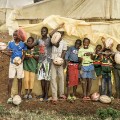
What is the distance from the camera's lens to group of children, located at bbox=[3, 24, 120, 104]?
9875 mm

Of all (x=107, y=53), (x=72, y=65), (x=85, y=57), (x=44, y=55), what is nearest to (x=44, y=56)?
(x=44, y=55)

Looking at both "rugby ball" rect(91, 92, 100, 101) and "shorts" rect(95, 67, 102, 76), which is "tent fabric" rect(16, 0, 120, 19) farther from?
"rugby ball" rect(91, 92, 100, 101)

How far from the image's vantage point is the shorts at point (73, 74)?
9.94 meters

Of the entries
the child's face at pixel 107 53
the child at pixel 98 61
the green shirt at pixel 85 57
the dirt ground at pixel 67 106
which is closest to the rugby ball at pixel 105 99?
the dirt ground at pixel 67 106

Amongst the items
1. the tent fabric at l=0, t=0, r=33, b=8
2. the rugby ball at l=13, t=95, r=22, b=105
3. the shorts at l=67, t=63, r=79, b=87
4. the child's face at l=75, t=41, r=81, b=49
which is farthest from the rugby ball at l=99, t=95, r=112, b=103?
the tent fabric at l=0, t=0, r=33, b=8

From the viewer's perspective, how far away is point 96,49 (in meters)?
10.2

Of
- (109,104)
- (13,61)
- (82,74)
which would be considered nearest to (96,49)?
(82,74)

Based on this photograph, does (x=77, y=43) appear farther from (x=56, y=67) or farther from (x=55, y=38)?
(x=56, y=67)

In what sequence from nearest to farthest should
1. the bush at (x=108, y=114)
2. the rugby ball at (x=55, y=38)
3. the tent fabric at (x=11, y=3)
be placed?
the bush at (x=108, y=114) < the rugby ball at (x=55, y=38) < the tent fabric at (x=11, y=3)

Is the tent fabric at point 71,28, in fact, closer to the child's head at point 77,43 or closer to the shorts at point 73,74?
the child's head at point 77,43

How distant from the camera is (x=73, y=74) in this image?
32.7 feet

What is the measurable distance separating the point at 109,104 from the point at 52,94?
4.31ft

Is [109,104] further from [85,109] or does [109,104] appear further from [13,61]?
[13,61]

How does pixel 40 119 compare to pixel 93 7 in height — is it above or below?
below
